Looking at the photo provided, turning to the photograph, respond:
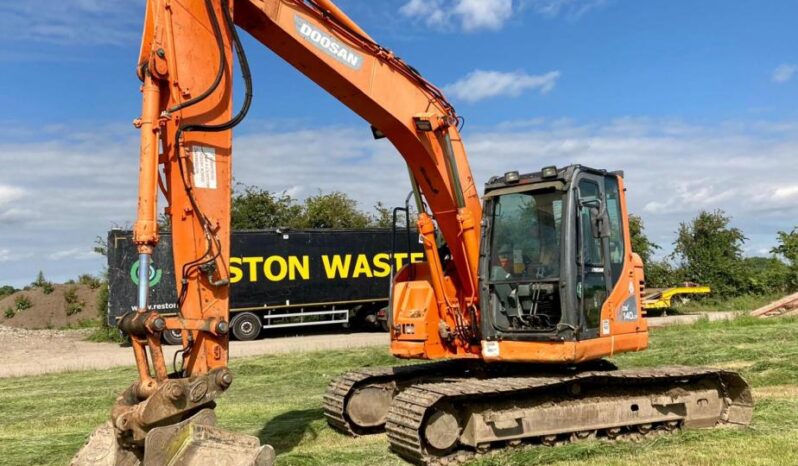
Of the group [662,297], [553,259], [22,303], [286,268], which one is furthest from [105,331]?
[553,259]

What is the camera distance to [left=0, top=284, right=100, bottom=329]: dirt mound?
111ft

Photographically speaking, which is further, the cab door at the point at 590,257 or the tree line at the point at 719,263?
the tree line at the point at 719,263

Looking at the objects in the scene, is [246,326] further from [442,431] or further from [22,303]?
[22,303]

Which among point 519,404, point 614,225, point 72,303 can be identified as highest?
point 614,225

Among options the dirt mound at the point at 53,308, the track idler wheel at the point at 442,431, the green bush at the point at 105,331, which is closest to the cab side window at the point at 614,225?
the track idler wheel at the point at 442,431

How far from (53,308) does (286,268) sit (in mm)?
17851

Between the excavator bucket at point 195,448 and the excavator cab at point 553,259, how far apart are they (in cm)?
303

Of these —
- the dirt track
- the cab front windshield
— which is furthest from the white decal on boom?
the dirt track

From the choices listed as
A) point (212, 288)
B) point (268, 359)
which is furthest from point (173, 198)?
point (268, 359)

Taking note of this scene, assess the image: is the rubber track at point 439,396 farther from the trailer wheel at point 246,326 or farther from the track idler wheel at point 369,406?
the trailer wheel at point 246,326

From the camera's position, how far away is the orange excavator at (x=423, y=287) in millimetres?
5387

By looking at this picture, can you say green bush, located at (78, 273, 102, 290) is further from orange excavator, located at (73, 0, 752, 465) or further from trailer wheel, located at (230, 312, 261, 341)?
orange excavator, located at (73, 0, 752, 465)

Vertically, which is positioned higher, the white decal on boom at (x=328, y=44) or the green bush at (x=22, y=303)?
the white decal on boom at (x=328, y=44)

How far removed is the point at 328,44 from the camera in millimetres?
6711
